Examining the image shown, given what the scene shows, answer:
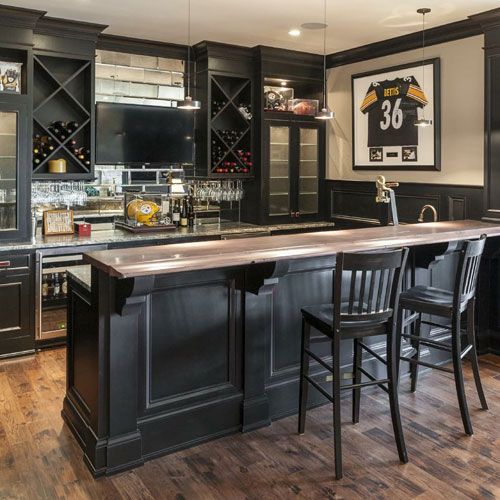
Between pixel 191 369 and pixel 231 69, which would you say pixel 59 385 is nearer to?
pixel 191 369

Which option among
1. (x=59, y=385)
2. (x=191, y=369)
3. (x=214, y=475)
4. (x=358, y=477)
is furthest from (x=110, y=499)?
(x=59, y=385)

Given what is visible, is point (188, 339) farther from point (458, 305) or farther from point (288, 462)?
point (458, 305)

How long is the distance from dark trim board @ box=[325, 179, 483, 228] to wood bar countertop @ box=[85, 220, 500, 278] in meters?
0.86

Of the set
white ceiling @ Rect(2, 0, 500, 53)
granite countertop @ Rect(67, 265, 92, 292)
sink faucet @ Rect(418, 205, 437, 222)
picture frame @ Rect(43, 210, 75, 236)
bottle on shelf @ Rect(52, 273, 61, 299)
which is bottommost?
bottle on shelf @ Rect(52, 273, 61, 299)

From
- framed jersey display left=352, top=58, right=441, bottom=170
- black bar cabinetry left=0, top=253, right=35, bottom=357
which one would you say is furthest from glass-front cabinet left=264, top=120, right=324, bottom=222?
black bar cabinetry left=0, top=253, right=35, bottom=357

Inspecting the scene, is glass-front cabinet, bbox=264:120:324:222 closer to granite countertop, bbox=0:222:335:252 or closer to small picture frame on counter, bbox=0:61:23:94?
granite countertop, bbox=0:222:335:252

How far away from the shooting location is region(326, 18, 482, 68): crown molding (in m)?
4.92

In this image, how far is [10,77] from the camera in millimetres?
4707

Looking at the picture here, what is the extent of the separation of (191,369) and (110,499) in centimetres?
79

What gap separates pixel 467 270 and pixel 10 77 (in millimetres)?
3867

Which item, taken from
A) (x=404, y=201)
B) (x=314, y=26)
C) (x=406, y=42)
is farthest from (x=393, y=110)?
(x=314, y=26)

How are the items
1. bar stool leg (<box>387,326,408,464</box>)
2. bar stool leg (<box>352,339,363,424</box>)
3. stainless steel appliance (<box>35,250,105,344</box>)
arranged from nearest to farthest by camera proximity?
bar stool leg (<box>387,326,408,464</box>)
bar stool leg (<box>352,339,363,424</box>)
stainless steel appliance (<box>35,250,105,344</box>)

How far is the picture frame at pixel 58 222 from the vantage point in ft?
16.7

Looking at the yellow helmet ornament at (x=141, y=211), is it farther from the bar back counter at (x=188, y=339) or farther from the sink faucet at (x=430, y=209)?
the sink faucet at (x=430, y=209)
